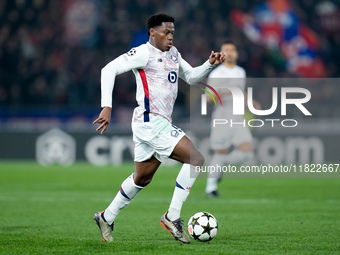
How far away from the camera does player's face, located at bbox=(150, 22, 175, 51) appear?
20.4 ft

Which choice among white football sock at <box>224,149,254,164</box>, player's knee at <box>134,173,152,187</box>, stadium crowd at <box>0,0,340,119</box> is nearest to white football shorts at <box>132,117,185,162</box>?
player's knee at <box>134,173,152,187</box>

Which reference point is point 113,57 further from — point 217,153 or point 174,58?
point 174,58

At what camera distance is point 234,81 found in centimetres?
1078

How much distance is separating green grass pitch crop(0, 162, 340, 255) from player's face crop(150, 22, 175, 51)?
1.84 m

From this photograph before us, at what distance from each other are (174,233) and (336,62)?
52.9 feet

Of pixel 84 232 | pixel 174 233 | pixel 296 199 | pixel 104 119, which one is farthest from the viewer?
pixel 296 199

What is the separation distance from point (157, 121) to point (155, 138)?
164 millimetres

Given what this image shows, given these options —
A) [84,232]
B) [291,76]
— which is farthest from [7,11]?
[84,232]

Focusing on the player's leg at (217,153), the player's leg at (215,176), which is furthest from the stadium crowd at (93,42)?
the player's leg at (215,176)

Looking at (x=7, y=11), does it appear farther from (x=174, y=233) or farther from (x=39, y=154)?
(x=174, y=233)

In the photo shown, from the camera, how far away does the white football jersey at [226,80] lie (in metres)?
10.7

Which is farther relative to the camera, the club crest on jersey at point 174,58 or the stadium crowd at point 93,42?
the stadium crowd at point 93,42

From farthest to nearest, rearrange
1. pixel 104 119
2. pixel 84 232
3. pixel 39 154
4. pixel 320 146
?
pixel 39 154 < pixel 320 146 < pixel 84 232 < pixel 104 119

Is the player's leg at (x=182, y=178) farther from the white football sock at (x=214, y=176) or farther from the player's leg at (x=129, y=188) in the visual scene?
the white football sock at (x=214, y=176)
